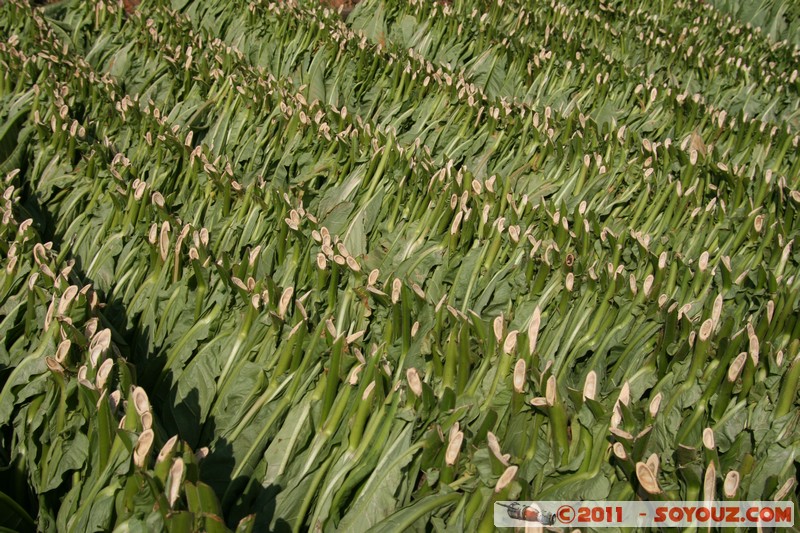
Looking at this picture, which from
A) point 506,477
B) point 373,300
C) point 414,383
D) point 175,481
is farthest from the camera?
point 373,300

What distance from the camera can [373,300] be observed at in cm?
252

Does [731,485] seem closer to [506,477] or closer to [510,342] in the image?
[506,477]

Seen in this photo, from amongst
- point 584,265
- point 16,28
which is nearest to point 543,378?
point 584,265

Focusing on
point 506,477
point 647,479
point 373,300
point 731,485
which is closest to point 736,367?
point 731,485

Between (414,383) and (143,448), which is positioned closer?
(143,448)

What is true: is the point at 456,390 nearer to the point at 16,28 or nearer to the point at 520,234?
the point at 520,234

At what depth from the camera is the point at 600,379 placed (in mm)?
2422

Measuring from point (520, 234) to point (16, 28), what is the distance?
4.61 m

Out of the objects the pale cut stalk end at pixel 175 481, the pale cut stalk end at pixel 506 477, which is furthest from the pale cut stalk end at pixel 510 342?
the pale cut stalk end at pixel 175 481

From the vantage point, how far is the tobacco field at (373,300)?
1784 mm

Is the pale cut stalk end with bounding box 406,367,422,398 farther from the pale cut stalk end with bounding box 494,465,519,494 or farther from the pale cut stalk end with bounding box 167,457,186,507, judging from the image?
the pale cut stalk end with bounding box 167,457,186,507

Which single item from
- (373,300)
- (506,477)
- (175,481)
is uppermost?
(373,300)

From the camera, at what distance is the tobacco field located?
1.78 meters

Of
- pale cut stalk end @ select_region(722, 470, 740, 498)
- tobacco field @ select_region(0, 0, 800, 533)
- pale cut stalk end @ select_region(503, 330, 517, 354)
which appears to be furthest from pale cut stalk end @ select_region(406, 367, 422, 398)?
pale cut stalk end @ select_region(722, 470, 740, 498)
